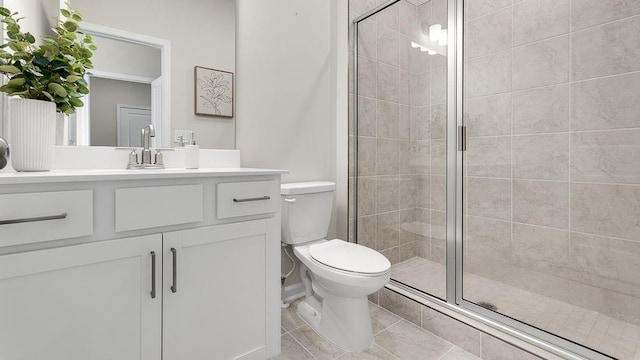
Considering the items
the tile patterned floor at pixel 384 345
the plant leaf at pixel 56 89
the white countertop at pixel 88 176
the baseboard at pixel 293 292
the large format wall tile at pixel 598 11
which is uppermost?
the large format wall tile at pixel 598 11

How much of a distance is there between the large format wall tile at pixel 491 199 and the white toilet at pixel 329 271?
30.4 inches

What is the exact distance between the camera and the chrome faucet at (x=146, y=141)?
4.51ft

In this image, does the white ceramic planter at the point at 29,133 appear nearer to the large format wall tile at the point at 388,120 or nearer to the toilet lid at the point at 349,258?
the toilet lid at the point at 349,258

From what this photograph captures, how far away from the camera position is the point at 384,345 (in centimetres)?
149

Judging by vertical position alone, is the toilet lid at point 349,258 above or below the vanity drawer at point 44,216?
below

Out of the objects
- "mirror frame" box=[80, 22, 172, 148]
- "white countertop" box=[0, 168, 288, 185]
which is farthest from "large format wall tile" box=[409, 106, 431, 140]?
"mirror frame" box=[80, 22, 172, 148]

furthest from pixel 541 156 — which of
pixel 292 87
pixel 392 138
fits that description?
pixel 292 87

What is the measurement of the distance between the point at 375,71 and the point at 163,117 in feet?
4.63

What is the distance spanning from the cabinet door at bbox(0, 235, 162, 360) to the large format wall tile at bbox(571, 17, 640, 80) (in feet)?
7.02

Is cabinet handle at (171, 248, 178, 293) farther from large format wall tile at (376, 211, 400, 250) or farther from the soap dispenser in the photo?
large format wall tile at (376, 211, 400, 250)

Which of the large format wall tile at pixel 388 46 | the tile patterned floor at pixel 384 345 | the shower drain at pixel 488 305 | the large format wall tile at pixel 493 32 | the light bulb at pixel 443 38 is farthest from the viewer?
the large format wall tile at pixel 388 46

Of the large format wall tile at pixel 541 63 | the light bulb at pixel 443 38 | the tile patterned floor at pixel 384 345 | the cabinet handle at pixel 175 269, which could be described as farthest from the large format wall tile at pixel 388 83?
the cabinet handle at pixel 175 269

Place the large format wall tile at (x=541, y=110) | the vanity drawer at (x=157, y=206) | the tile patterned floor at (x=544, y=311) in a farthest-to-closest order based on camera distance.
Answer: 1. the large format wall tile at (x=541, y=110)
2. the tile patterned floor at (x=544, y=311)
3. the vanity drawer at (x=157, y=206)

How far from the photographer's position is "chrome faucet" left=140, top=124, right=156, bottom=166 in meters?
1.37
